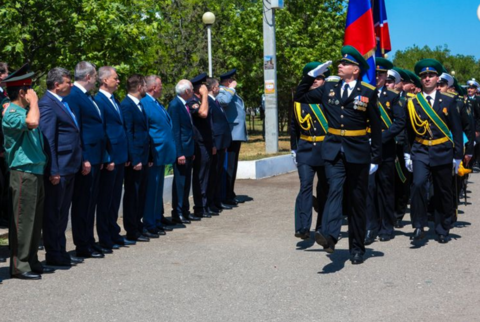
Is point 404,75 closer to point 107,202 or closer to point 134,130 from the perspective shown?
point 134,130

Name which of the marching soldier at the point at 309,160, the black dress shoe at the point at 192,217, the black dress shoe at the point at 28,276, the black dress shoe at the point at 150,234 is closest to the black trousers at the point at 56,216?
the black dress shoe at the point at 28,276

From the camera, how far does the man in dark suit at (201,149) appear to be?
1248 cm

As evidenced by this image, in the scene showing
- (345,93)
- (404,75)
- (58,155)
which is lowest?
(58,155)

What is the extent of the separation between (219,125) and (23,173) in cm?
531

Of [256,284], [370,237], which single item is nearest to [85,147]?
[256,284]

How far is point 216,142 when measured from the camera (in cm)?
1306

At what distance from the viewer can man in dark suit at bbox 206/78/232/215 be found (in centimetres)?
1295

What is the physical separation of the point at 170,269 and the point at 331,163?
6.24ft

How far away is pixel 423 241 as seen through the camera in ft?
33.3

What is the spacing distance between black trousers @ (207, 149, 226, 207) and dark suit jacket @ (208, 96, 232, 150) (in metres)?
0.14

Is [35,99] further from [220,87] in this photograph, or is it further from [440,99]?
[220,87]

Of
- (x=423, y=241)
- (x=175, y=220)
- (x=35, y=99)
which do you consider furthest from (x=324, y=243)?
(x=175, y=220)

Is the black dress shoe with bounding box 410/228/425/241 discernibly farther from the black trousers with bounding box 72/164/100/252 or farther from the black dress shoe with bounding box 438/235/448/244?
the black trousers with bounding box 72/164/100/252

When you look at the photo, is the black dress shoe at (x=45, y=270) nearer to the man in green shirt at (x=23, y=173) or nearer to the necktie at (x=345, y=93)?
the man in green shirt at (x=23, y=173)
